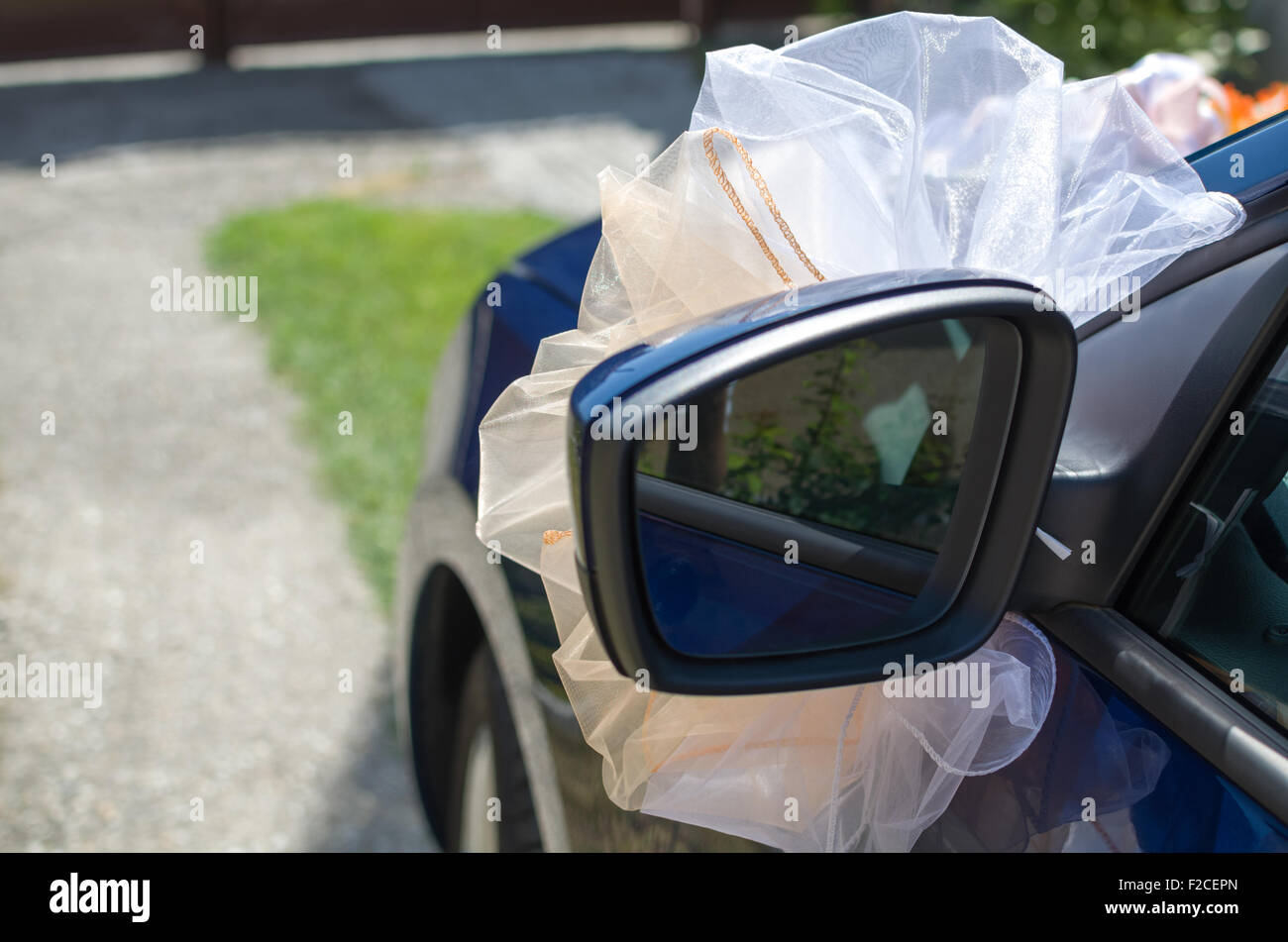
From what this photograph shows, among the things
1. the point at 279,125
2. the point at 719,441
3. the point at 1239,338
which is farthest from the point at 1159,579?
the point at 279,125

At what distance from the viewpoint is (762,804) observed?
1.22 meters

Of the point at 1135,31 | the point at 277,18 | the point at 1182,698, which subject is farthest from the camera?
the point at 277,18

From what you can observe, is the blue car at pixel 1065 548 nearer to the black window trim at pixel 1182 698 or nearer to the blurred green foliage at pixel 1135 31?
the black window trim at pixel 1182 698

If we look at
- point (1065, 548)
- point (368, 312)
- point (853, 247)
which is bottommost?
point (1065, 548)

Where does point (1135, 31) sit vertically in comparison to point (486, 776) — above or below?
above

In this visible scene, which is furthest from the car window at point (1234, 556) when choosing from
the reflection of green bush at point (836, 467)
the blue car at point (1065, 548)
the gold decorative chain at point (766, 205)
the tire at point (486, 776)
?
the tire at point (486, 776)

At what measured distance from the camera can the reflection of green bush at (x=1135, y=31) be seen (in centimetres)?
602

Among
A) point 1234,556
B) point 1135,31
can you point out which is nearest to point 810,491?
point 1234,556

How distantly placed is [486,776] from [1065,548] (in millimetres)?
1241

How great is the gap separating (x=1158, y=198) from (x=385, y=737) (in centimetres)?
252

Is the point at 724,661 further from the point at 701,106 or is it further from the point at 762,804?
the point at 701,106

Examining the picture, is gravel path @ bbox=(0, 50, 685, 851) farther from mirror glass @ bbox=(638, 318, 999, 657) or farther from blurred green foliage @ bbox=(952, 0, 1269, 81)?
blurred green foliage @ bbox=(952, 0, 1269, 81)

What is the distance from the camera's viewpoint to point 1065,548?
1212 mm

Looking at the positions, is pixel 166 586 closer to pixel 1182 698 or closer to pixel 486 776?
pixel 486 776
